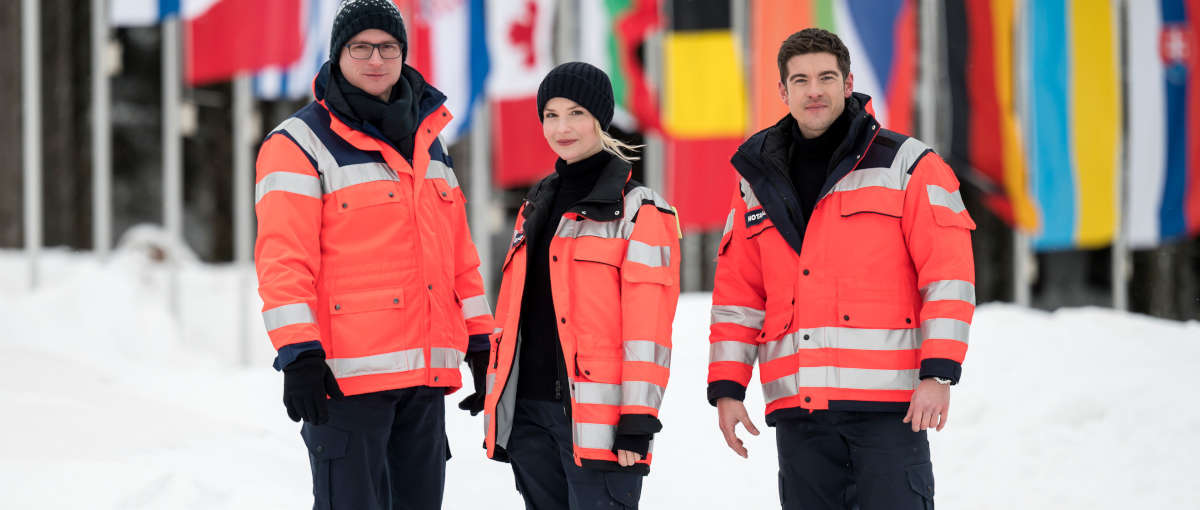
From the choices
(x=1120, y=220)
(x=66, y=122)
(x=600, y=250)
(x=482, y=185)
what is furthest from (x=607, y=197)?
(x=66, y=122)

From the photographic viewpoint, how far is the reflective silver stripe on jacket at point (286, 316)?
2.96m

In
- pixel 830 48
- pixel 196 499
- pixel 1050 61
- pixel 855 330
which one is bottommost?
pixel 196 499

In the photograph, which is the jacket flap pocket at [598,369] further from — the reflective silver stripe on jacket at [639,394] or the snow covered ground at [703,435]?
the snow covered ground at [703,435]

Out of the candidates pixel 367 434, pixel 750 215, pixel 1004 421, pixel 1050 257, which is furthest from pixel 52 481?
pixel 1050 257

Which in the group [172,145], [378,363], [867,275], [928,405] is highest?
[172,145]

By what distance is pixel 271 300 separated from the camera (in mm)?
2992

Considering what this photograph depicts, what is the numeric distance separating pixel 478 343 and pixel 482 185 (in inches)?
271

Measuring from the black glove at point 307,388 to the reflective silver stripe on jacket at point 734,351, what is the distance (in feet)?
3.68

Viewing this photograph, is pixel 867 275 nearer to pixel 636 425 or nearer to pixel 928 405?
pixel 928 405

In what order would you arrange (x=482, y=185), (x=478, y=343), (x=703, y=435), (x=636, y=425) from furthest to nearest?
1. (x=482, y=185)
2. (x=703, y=435)
3. (x=478, y=343)
4. (x=636, y=425)

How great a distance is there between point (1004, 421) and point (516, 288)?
3.81 metres

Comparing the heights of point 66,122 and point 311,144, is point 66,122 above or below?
above

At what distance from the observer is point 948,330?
2.93 metres

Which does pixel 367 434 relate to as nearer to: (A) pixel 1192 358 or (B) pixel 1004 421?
(B) pixel 1004 421
